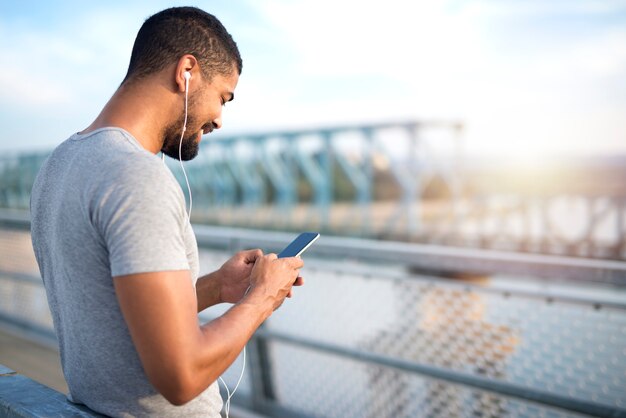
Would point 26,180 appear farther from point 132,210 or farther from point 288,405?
point 132,210

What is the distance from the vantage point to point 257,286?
1.16m

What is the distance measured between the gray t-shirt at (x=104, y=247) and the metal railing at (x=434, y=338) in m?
1.67

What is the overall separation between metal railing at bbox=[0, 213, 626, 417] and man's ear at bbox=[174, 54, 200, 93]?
173 centimetres

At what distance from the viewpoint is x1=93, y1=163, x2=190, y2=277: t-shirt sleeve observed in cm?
92

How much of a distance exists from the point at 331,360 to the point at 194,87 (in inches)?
93.6

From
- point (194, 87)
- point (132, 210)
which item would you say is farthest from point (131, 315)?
point (194, 87)

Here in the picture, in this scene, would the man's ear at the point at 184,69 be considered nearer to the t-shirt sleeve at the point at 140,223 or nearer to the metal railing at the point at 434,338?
the t-shirt sleeve at the point at 140,223

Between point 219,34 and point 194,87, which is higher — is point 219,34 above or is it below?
above

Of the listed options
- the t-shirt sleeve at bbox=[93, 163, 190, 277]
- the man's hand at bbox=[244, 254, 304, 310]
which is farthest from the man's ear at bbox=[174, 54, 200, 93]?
the man's hand at bbox=[244, 254, 304, 310]

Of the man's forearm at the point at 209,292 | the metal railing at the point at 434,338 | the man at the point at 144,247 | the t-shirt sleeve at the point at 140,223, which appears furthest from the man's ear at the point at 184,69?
the metal railing at the point at 434,338

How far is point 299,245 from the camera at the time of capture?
4.50 feet

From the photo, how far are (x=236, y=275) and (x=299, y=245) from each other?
178 millimetres

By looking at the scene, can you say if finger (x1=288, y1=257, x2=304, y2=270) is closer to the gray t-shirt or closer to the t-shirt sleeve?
the gray t-shirt

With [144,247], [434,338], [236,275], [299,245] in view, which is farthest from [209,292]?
[434,338]
